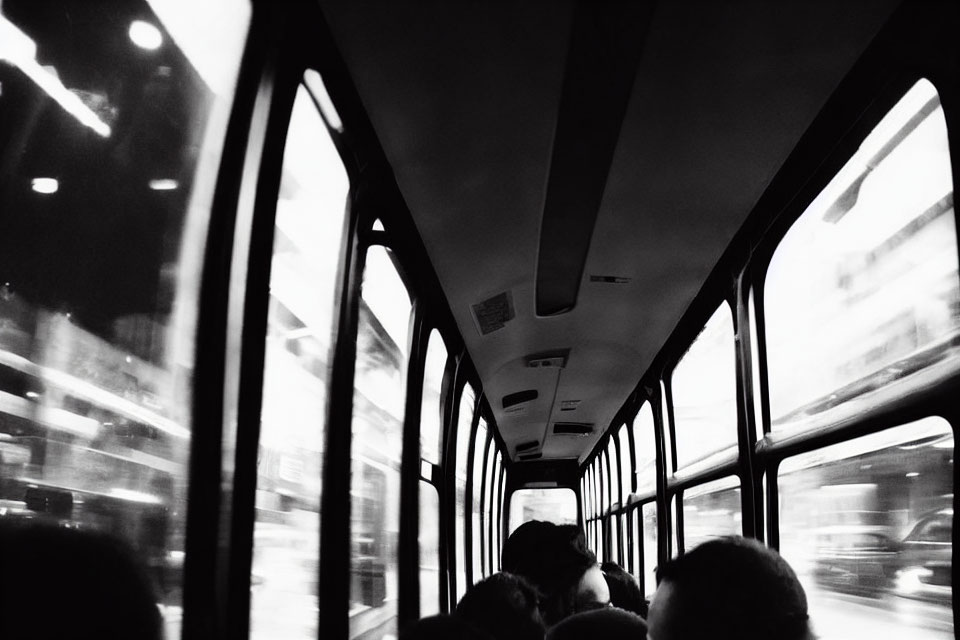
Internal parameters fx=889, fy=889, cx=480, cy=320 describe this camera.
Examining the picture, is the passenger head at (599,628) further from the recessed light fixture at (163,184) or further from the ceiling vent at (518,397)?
the ceiling vent at (518,397)

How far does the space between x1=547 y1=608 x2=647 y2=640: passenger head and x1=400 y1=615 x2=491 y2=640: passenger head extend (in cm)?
15

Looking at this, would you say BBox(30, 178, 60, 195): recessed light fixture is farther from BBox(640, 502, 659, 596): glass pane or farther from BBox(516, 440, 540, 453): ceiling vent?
BBox(516, 440, 540, 453): ceiling vent

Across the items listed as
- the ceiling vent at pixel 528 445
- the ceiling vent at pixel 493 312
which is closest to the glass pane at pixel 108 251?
the ceiling vent at pixel 493 312

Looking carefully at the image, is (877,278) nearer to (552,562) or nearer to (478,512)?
(552,562)

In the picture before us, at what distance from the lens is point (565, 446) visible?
10758mm

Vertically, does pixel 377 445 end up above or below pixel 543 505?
above

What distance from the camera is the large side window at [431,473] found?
13.8ft

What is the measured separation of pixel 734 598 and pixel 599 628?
513mm

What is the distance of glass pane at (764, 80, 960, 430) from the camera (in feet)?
6.34

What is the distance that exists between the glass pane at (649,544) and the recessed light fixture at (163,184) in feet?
16.7

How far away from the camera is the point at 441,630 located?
5.31 feet

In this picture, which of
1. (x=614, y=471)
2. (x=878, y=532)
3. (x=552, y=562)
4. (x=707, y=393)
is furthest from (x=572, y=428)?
(x=878, y=532)

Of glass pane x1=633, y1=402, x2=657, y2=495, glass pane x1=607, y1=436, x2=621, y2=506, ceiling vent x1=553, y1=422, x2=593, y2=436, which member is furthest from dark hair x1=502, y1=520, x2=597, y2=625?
ceiling vent x1=553, y1=422, x2=593, y2=436

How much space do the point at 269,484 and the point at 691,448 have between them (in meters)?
3.21
